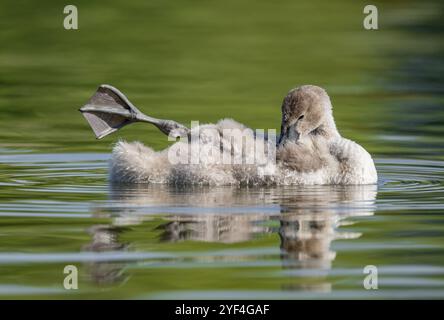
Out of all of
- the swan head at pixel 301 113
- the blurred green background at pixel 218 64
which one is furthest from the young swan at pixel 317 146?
the blurred green background at pixel 218 64

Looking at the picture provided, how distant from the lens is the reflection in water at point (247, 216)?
7.40 m

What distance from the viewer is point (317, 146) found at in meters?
10.2

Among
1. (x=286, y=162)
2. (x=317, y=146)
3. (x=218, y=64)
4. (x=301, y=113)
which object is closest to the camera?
(x=286, y=162)

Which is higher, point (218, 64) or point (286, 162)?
point (218, 64)

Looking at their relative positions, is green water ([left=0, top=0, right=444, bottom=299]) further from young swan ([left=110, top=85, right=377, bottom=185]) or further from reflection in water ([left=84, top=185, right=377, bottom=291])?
young swan ([left=110, top=85, right=377, bottom=185])

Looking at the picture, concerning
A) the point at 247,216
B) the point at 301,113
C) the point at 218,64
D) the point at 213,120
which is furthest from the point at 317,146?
the point at 218,64

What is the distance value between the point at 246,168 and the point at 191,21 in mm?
15217

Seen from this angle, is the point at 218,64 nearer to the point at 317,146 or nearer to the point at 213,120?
the point at 213,120

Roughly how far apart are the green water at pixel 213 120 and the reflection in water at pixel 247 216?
0.02 metres

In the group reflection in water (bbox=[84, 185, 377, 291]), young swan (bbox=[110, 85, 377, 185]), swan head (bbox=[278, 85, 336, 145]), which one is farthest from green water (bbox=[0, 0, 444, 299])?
swan head (bbox=[278, 85, 336, 145])

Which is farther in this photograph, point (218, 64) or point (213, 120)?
point (218, 64)

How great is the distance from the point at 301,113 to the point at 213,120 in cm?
427

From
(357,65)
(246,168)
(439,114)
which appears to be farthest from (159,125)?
(357,65)

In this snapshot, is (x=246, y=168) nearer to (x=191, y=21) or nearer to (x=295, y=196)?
(x=295, y=196)
